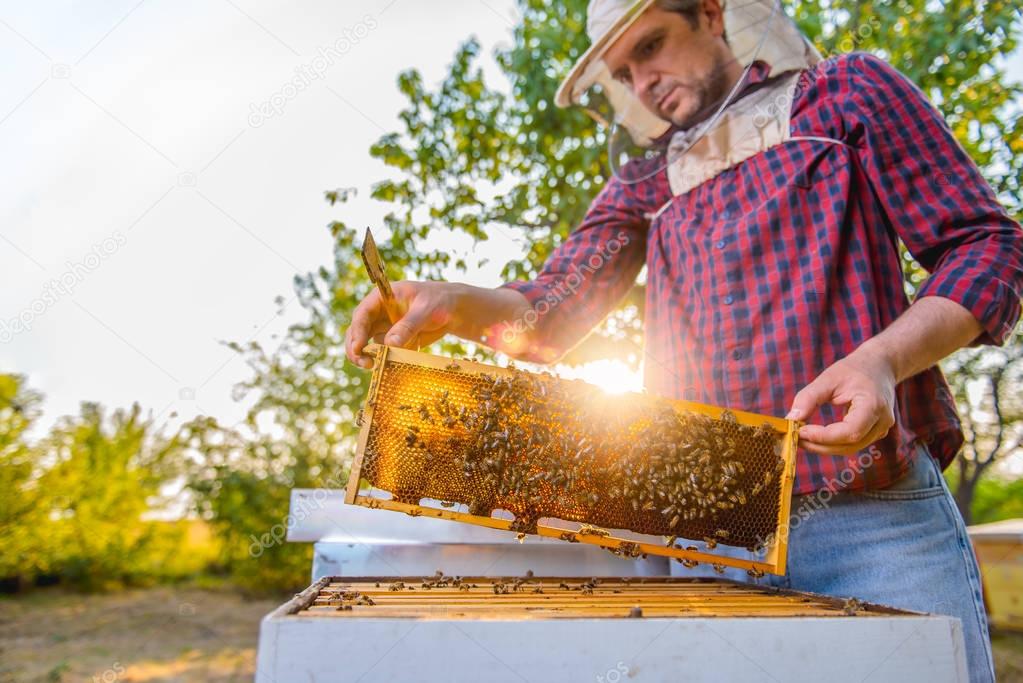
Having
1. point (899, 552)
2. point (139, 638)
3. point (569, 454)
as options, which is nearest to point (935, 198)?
point (899, 552)

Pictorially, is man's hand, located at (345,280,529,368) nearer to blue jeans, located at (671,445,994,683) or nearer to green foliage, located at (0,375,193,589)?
blue jeans, located at (671,445,994,683)

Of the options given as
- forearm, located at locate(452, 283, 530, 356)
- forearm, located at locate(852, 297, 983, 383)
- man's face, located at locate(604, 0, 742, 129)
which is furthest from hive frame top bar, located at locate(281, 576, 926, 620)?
man's face, located at locate(604, 0, 742, 129)

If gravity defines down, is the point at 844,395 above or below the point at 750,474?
above

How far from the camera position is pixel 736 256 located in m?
2.62

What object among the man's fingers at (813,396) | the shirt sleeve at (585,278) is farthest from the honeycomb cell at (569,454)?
the shirt sleeve at (585,278)

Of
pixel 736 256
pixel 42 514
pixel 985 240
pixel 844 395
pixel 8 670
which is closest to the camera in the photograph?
pixel 844 395

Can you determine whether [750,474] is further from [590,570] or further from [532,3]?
[532,3]

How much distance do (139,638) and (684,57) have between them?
350 inches

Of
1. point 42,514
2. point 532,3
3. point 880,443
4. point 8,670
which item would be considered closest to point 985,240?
point 880,443

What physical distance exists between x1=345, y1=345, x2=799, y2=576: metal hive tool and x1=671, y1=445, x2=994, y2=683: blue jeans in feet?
0.66

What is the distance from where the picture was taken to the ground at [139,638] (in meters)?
6.80

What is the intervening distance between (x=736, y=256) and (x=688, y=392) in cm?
59

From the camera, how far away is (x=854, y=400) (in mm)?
1904

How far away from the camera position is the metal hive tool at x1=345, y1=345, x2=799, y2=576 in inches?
87.1
